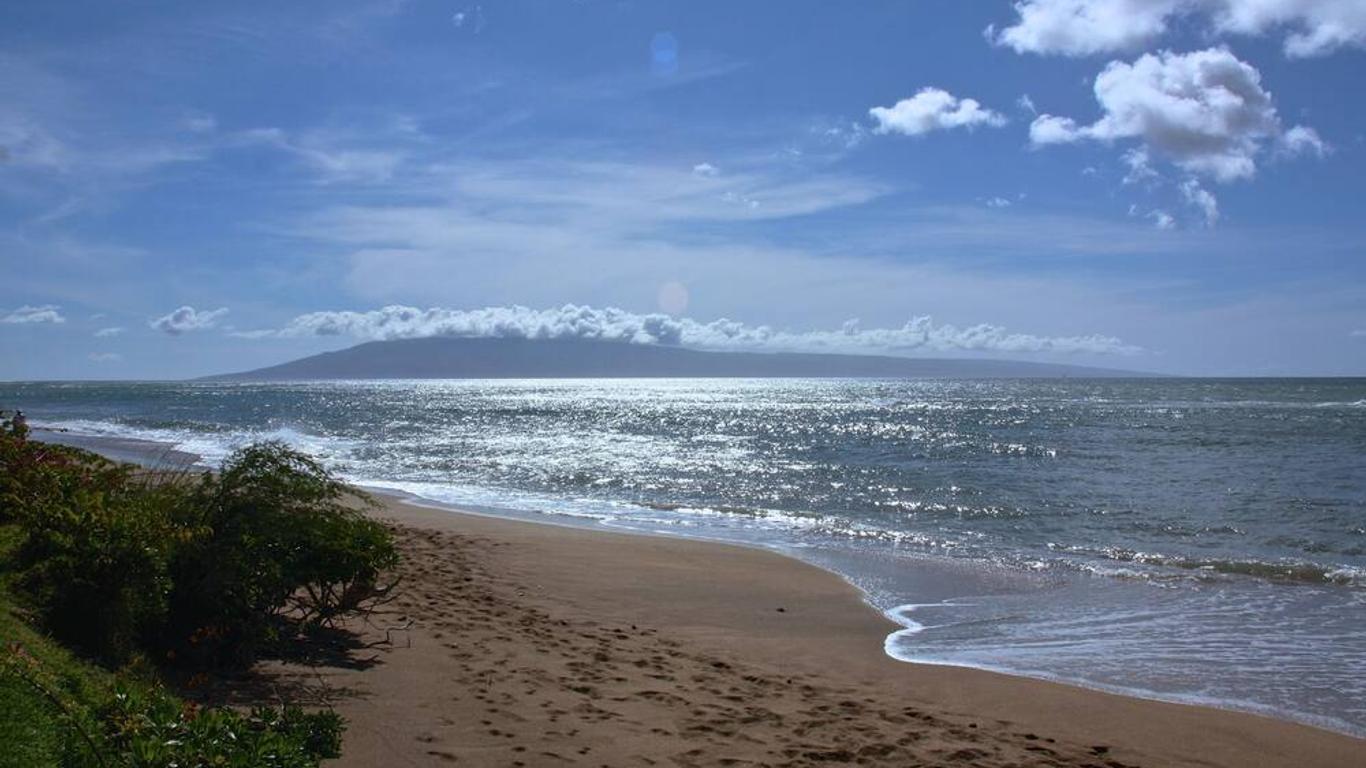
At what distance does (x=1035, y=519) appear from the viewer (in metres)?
19.7

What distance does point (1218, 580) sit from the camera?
44.8 feet

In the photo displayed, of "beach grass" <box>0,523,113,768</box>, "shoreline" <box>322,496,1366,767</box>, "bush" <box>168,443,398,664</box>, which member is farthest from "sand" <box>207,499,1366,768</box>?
"beach grass" <box>0,523,113,768</box>

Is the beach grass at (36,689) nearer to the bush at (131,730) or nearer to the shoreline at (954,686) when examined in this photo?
the bush at (131,730)

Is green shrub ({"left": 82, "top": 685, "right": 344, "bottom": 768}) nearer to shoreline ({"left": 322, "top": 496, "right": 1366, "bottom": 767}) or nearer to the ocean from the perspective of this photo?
shoreline ({"left": 322, "top": 496, "right": 1366, "bottom": 767})

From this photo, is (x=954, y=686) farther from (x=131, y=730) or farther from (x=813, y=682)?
(x=131, y=730)

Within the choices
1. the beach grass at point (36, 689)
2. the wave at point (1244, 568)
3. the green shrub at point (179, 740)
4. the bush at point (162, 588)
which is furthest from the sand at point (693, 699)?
the wave at point (1244, 568)

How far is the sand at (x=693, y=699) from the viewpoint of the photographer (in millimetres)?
6074

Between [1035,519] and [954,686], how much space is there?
41.1 ft

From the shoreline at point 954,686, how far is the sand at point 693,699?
0.08ft

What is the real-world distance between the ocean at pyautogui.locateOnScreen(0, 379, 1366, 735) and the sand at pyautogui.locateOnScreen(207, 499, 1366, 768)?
0.83 m

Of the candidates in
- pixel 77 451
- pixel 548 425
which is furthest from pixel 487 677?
pixel 548 425

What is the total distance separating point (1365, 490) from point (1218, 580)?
14.3m

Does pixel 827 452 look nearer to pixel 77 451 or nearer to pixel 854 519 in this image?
pixel 854 519

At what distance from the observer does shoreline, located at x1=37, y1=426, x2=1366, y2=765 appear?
6926 millimetres
